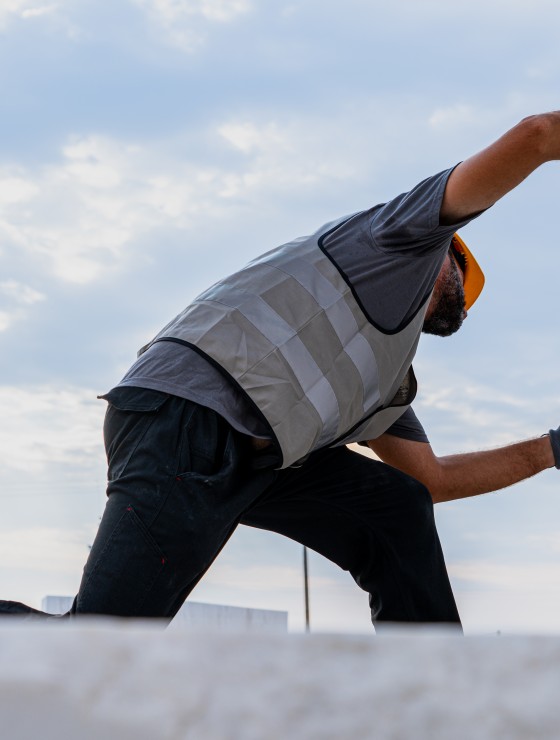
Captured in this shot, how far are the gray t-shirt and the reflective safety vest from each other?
31 millimetres

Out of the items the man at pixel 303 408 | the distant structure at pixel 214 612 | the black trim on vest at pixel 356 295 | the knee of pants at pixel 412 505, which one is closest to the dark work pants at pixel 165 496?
the man at pixel 303 408

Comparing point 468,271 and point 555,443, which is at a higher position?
point 468,271

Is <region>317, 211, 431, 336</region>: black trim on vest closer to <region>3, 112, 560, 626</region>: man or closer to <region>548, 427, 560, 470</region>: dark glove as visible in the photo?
<region>3, 112, 560, 626</region>: man

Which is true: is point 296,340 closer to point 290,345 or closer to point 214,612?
point 290,345

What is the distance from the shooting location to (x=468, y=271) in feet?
8.97

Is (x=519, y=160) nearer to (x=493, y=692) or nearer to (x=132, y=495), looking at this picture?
(x=132, y=495)

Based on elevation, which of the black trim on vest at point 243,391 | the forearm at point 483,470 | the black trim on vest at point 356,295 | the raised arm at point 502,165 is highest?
the raised arm at point 502,165

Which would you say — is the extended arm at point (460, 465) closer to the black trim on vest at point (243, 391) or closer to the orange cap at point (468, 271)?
the orange cap at point (468, 271)

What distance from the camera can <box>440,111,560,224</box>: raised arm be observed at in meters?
1.97

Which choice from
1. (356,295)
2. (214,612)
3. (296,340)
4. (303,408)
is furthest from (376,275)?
(214,612)

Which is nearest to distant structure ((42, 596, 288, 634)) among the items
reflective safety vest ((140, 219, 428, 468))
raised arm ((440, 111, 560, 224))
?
reflective safety vest ((140, 219, 428, 468))

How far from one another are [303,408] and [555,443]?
1091mm

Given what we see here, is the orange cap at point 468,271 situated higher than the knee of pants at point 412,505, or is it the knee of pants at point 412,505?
the orange cap at point 468,271

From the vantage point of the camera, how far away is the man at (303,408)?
194cm
